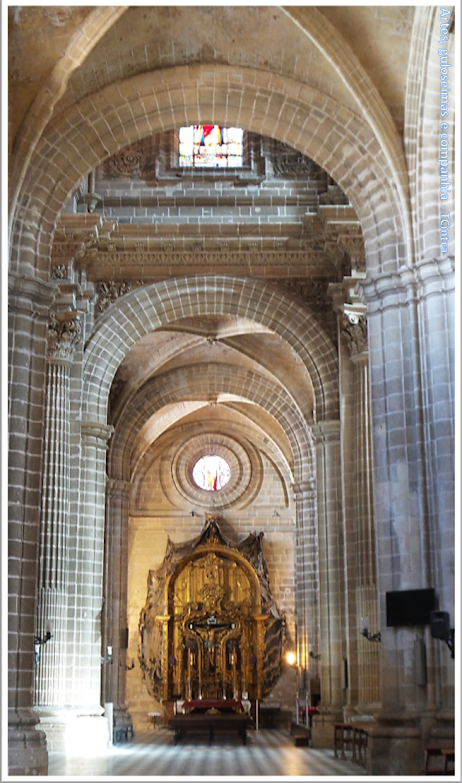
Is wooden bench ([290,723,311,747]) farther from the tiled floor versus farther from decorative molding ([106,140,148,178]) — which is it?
decorative molding ([106,140,148,178])

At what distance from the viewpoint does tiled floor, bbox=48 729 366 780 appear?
45.6 feet

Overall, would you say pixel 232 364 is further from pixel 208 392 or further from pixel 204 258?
pixel 204 258

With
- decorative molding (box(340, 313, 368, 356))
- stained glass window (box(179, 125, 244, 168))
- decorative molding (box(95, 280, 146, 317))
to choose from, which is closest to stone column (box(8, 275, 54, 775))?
decorative molding (box(340, 313, 368, 356))

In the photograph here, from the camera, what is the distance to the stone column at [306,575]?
2570cm

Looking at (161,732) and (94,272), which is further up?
(94,272)

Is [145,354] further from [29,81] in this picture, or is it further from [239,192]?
[29,81]

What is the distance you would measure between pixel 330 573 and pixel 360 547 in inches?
120

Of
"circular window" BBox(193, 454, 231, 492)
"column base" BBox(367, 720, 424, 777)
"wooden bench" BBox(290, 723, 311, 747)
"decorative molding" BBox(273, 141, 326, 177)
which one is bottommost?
"wooden bench" BBox(290, 723, 311, 747)

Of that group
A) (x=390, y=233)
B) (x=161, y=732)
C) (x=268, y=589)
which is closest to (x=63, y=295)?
(x=390, y=233)

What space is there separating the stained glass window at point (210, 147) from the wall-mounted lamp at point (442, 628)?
1310cm

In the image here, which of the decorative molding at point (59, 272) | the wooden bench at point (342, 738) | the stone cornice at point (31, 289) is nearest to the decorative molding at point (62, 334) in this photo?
the decorative molding at point (59, 272)

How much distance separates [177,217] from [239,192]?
1391 mm

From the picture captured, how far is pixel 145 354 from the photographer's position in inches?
1018

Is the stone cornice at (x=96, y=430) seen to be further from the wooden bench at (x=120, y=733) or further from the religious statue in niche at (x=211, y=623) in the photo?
the religious statue in niche at (x=211, y=623)
